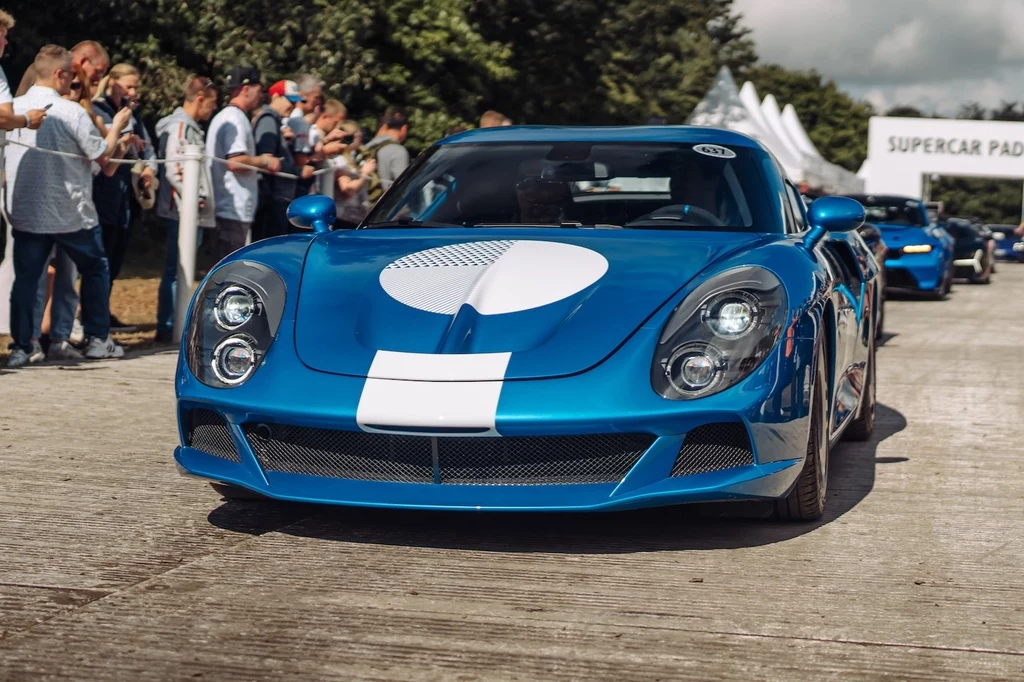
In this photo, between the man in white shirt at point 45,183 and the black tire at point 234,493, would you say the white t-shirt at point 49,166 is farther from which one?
the black tire at point 234,493

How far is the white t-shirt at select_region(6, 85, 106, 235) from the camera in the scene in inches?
335

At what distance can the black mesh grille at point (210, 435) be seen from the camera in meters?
4.50

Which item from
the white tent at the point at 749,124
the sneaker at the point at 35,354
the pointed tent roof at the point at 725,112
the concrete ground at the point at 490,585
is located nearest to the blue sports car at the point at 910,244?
the white tent at the point at 749,124

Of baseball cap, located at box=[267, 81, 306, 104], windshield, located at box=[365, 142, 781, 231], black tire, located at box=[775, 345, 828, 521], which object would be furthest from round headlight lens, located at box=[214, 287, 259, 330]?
baseball cap, located at box=[267, 81, 306, 104]

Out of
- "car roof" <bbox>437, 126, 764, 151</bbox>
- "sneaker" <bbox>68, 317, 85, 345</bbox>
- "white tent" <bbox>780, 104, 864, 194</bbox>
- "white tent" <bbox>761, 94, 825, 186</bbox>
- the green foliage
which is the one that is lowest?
the green foliage

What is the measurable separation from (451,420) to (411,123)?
2132 centimetres

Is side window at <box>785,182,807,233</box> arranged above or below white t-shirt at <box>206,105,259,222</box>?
above

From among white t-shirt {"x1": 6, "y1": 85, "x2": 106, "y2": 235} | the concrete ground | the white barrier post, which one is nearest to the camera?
the concrete ground

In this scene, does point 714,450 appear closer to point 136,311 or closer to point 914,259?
point 136,311

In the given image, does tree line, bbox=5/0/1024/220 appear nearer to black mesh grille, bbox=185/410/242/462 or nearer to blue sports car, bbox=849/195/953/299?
blue sports car, bbox=849/195/953/299

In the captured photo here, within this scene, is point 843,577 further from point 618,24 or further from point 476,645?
point 618,24

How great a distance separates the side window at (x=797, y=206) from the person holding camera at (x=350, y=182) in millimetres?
6348

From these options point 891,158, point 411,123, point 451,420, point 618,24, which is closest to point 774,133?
point 618,24

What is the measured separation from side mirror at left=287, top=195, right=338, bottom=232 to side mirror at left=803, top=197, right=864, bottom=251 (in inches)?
69.5
